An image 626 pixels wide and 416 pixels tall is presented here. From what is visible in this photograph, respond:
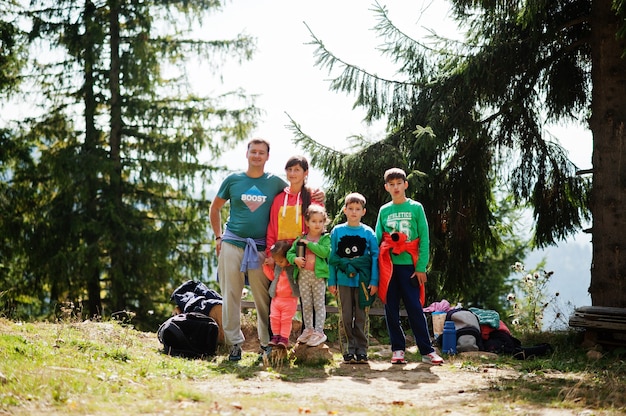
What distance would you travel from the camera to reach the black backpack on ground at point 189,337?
24.6 ft

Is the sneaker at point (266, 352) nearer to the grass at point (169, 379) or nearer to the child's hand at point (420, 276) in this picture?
the grass at point (169, 379)

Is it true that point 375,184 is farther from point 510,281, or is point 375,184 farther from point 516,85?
point 510,281

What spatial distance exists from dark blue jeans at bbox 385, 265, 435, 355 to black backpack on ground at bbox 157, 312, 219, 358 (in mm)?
2060

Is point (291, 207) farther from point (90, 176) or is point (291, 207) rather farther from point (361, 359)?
point (90, 176)

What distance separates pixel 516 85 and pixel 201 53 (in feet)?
33.5

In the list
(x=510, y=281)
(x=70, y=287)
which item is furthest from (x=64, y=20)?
(x=510, y=281)

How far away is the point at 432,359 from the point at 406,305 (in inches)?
24.2

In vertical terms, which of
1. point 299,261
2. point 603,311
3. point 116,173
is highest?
point 116,173

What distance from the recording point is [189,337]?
762 centimetres

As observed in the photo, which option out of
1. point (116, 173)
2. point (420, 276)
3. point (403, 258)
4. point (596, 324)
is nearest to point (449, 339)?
point (420, 276)

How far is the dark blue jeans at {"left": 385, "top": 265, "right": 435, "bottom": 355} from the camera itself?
694 cm

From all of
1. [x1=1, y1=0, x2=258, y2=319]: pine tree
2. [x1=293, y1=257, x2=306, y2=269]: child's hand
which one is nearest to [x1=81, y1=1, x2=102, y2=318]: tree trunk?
[x1=1, y1=0, x2=258, y2=319]: pine tree

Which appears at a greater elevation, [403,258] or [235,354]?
[403,258]

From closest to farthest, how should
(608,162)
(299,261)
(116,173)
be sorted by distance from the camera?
(299,261)
(608,162)
(116,173)
